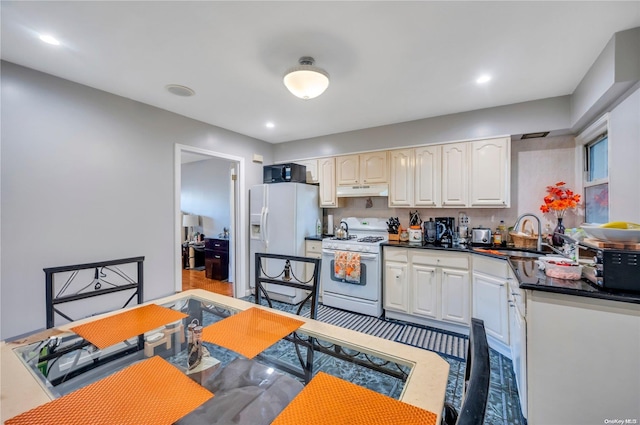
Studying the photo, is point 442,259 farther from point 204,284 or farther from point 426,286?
point 204,284

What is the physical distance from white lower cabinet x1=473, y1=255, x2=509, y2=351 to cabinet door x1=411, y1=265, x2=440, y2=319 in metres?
0.39

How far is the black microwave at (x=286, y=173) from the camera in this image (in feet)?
12.6

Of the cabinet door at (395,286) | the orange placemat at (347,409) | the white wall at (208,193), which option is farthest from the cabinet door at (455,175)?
the white wall at (208,193)

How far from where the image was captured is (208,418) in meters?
0.79

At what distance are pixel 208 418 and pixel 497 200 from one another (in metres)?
3.15

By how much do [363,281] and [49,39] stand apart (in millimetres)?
3385

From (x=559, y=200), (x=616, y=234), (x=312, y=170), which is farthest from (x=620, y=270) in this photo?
(x=312, y=170)

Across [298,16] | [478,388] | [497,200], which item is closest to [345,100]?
[298,16]

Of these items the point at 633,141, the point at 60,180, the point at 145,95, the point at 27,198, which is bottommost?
the point at 27,198

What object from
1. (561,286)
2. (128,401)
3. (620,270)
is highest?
(620,270)

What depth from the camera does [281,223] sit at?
146 inches

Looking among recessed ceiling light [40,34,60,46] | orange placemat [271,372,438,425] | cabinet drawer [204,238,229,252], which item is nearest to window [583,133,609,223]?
orange placemat [271,372,438,425]

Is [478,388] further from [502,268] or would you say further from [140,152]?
[140,152]

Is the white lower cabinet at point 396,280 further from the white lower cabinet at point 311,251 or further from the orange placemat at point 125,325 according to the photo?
the orange placemat at point 125,325
